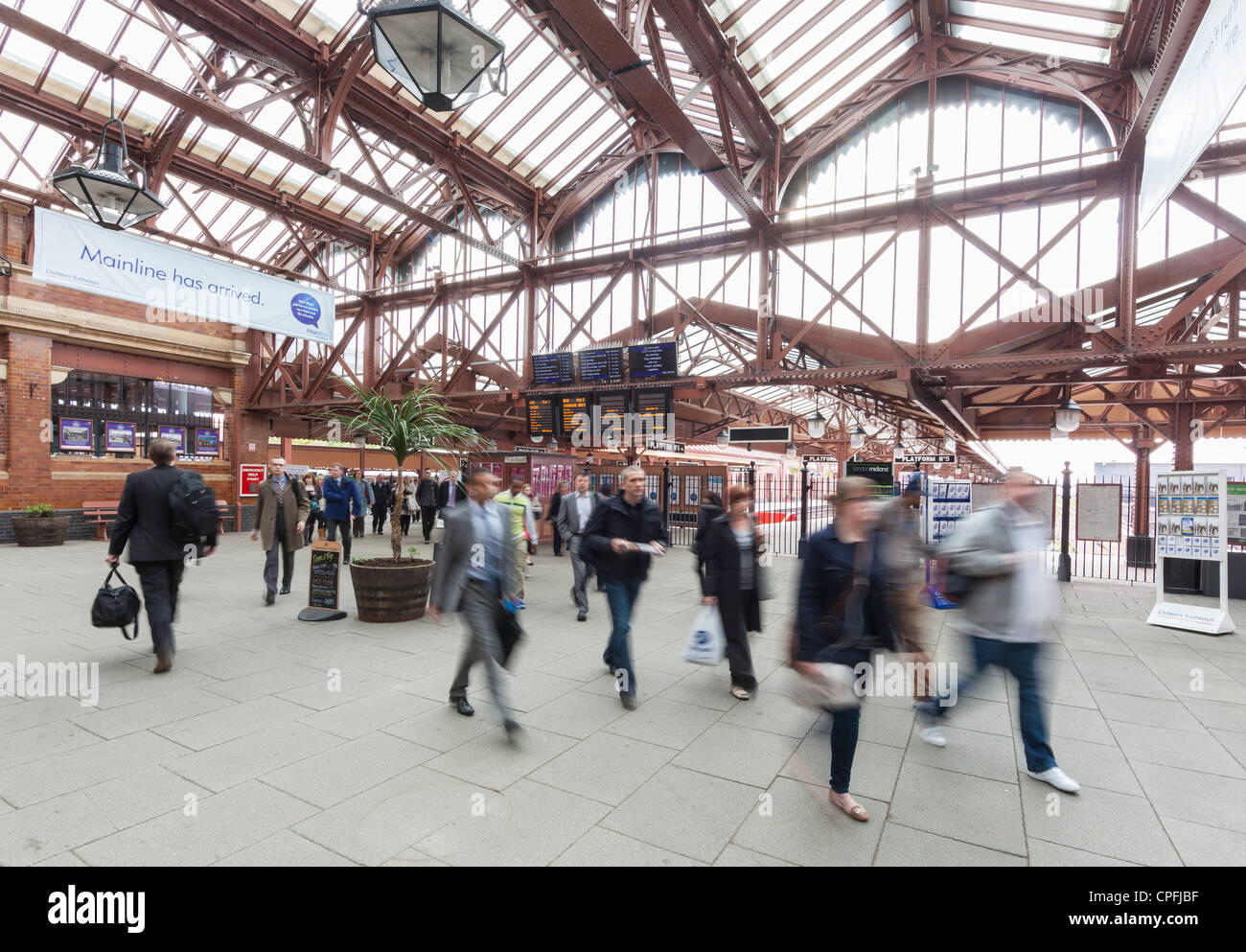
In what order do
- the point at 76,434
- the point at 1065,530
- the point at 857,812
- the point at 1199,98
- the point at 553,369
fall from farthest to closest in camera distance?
the point at 76,434 < the point at 553,369 < the point at 1065,530 < the point at 857,812 < the point at 1199,98

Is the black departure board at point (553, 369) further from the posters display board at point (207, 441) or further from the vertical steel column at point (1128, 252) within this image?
the posters display board at point (207, 441)

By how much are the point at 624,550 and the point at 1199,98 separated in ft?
11.9

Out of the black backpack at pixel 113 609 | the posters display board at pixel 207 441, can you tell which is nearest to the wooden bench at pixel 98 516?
the posters display board at pixel 207 441

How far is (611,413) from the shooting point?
42.1ft

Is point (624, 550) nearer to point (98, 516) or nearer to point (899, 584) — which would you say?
point (899, 584)

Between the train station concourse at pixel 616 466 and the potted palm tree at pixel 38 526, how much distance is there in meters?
0.09

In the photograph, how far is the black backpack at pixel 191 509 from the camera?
488cm

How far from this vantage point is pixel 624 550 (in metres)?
4.37

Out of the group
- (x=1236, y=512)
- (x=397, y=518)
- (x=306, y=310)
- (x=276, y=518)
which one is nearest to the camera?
(x=397, y=518)

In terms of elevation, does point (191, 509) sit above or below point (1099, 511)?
above

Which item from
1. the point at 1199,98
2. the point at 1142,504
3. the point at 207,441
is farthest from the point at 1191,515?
the point at 207,441

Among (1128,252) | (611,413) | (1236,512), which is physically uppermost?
(1128,252)
